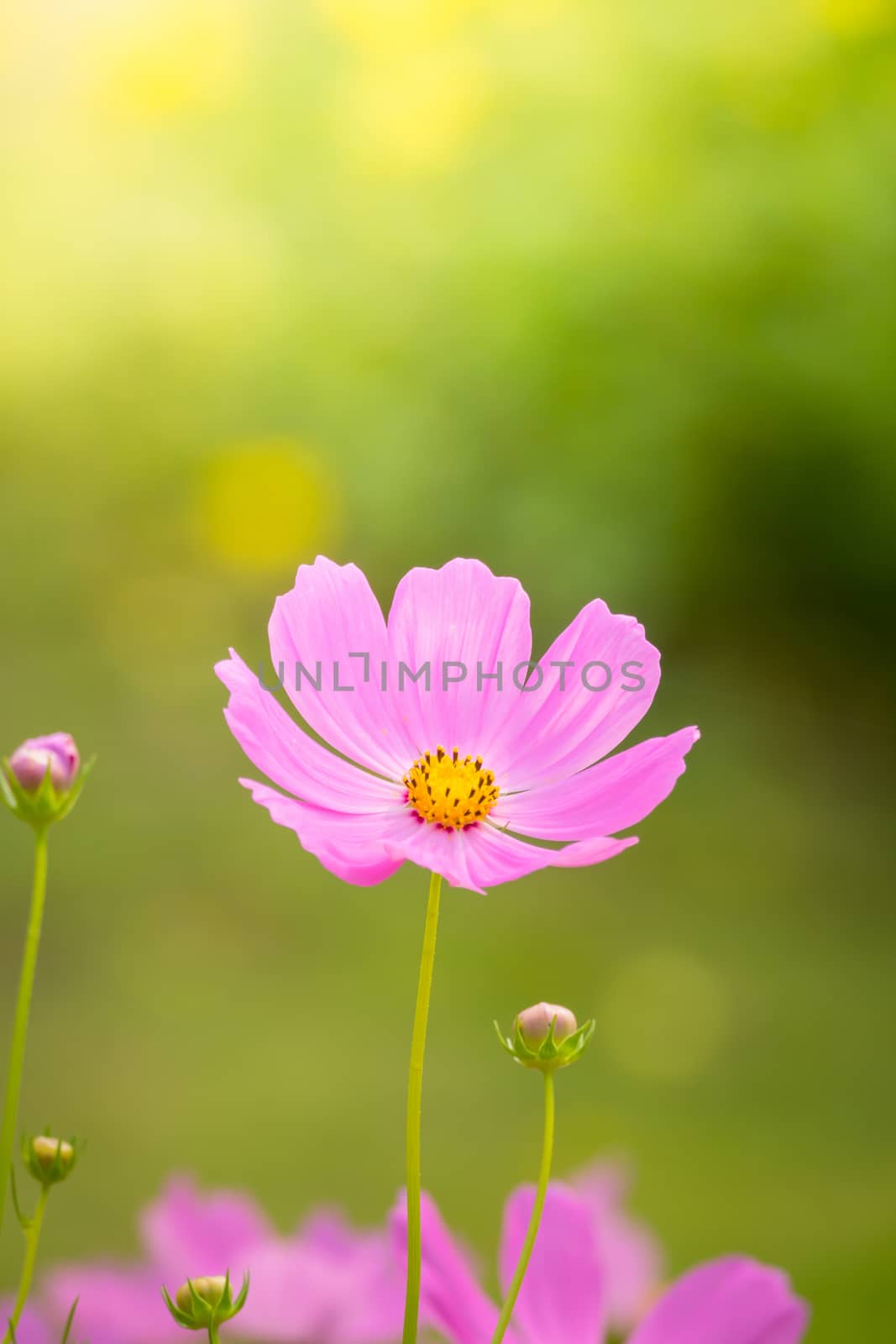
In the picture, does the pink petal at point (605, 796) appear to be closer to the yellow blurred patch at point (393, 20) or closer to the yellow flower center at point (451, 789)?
the yellow flower center at point (451, 789)

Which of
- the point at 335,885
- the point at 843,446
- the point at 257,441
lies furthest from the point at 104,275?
the point at 335,885

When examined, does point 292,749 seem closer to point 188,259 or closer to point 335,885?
point 335,885

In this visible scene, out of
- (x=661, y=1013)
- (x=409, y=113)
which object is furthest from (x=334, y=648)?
(x=409, y=113)

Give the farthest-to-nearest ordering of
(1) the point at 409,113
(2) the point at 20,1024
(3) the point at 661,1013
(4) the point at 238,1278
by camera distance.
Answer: (1) the point at 409,113
(3) the point at 661,1013
(4) the point at 238,1278
(2) the point at 20,1024

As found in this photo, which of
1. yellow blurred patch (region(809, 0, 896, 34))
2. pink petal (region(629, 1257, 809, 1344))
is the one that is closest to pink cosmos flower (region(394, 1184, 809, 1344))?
pink petal (region(629, 1257, 809, 1344))

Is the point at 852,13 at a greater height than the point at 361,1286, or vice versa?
the point at 852,13

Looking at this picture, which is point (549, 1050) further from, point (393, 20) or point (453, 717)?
point (393, 20)

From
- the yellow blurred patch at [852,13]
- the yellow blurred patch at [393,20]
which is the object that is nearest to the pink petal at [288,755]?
the yellow blurred patch at [852,13]

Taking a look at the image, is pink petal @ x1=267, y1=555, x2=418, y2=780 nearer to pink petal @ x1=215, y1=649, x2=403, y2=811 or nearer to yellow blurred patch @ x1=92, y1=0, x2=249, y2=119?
pink petal @ x1=215, y1=649, x2=403, y2=811
